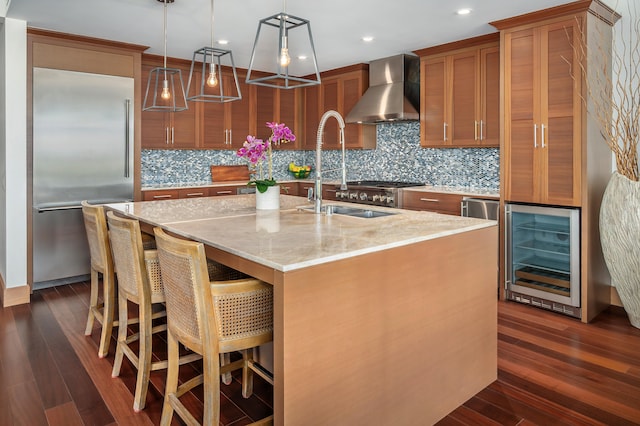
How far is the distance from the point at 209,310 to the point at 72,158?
3.46 meters

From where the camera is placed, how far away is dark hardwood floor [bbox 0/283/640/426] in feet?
7.35

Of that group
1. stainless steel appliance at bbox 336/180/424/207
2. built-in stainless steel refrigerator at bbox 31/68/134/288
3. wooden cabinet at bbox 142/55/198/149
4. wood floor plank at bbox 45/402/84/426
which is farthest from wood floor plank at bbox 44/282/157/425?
stainless steel appliance at bbox 336/180/424/207

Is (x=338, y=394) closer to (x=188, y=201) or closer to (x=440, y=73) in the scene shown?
(x=188, y=201)

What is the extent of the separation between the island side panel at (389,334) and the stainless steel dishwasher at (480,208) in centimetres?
170

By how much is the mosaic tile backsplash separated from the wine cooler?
848 mm

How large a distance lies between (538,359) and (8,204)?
4432 mm

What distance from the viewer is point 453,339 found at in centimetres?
228

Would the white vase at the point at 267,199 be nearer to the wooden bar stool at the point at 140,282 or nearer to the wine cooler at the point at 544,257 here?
the wooden bar stool at the point at 140,282

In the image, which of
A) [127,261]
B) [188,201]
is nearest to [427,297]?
[127,261]

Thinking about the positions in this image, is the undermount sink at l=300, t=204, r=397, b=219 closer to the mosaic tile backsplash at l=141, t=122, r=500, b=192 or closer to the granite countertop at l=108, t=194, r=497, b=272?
the granite countertop at l=108, t=194, r=497, b=272

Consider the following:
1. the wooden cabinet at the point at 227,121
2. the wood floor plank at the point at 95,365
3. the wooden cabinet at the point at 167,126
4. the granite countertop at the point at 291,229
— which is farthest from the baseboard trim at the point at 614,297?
the wooden cabinet at the point at 167,126

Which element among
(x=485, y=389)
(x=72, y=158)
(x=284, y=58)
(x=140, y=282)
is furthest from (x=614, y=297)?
(x=72, y=158)

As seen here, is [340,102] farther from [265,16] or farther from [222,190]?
[265,16]

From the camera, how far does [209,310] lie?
177 cm
